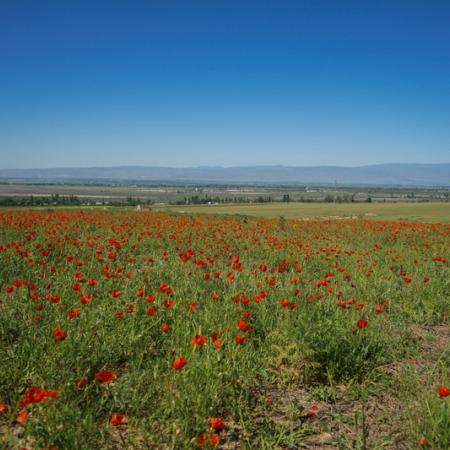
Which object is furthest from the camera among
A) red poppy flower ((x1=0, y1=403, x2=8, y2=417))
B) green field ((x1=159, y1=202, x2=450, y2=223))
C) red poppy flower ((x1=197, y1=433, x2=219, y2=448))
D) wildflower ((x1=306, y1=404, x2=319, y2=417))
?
green field ((x1=159, y1=202, x2=450, y2=223))

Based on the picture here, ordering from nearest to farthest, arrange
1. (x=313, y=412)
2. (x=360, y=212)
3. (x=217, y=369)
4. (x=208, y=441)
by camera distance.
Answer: (x=208, y=441), (x=313, y=412), (x=217, y=369), (x=360, y=212)

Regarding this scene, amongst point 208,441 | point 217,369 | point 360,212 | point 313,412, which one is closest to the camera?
point 208,441

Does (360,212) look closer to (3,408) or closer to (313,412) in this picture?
(313,412)

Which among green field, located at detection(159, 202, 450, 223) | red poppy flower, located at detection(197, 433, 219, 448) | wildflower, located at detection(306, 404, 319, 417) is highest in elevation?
red poppy flower, located at detection(197, 433, 219, 448)

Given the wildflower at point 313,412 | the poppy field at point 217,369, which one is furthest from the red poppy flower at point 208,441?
the wildflower at point 313,412

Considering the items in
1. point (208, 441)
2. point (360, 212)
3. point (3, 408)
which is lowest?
point (360, 212)

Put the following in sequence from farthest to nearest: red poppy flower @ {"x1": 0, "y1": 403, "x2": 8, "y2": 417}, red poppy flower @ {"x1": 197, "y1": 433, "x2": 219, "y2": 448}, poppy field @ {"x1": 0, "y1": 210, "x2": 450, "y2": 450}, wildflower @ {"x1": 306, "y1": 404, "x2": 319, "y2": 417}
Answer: wildflower @ {"x1": 306, "y1": 404, "x2": 319, "y2": 417} → poppy field @ {"x1": 0, "y1": 210, "x2": 450, "y2": 450} → red poppy flower @ {"x1": 0, "y1": 403, "x2": 8, "y2": 417} → red poppy flower @ {"x1": 197, "y1": 433, "x2": 219, "y2": 448}

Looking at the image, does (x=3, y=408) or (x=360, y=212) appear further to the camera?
(x=360, y=212)

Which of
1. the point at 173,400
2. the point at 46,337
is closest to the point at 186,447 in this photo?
the point at 173,400

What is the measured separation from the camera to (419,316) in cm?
531

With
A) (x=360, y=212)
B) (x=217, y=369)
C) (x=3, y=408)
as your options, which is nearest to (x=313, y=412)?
(x=217, y=369)

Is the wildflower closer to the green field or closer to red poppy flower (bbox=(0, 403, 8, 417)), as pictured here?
red poppy flower (bbox=(0, 403, 8, 417))

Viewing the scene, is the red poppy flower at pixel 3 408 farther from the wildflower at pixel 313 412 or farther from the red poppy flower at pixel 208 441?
the wildflower at pixel 313 412

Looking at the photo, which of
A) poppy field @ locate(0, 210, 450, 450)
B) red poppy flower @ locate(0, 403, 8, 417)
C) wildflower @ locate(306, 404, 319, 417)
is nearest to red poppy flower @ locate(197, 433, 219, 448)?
poppy field @ locate(0, 210, 450, 450)
